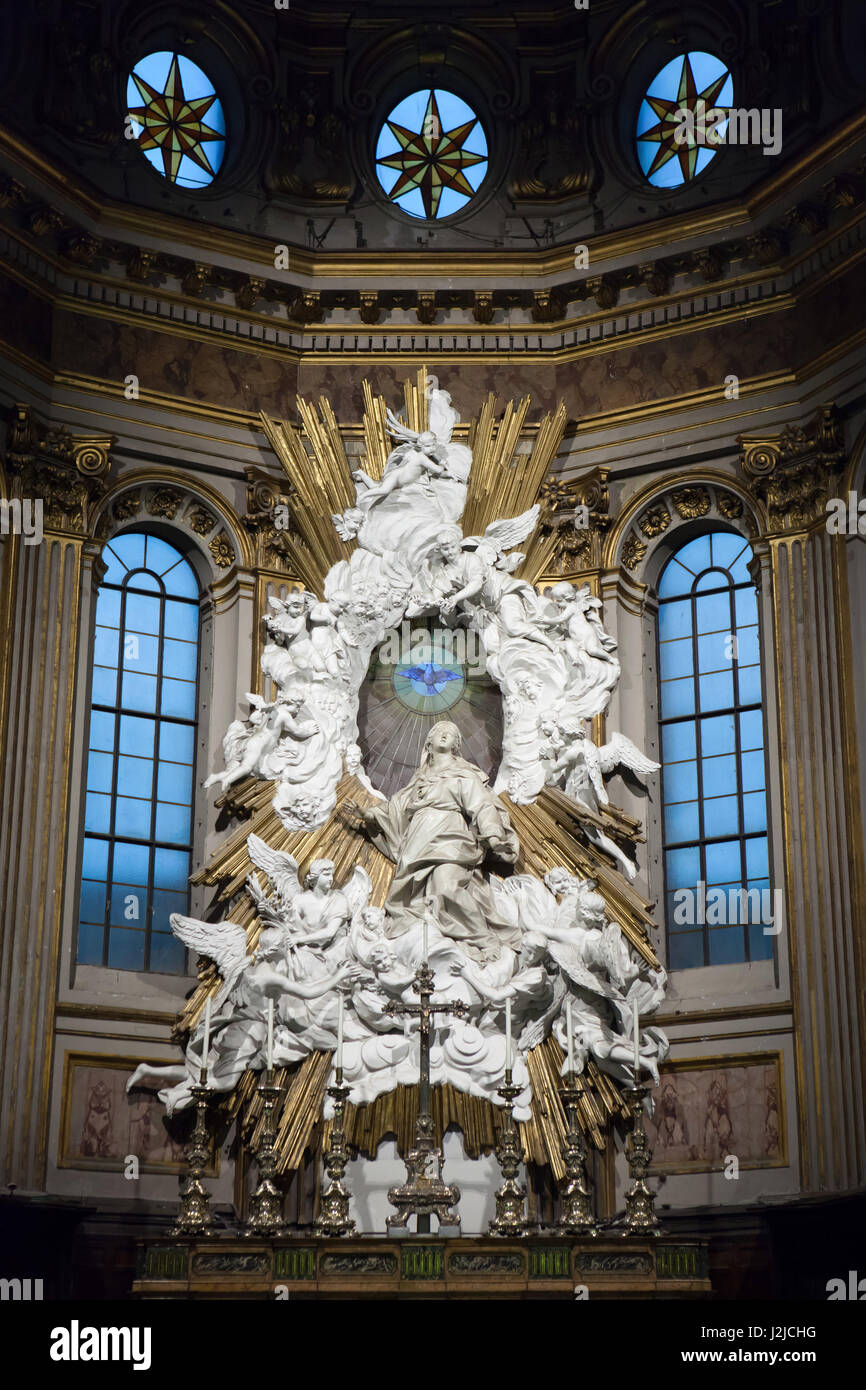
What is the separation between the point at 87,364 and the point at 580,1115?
783 cm

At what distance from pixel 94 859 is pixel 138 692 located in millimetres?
1621

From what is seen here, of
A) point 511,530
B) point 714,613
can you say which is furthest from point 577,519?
point 714,613

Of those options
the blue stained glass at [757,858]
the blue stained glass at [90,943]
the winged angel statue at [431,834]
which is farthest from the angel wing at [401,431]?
the blue stained glass at [90,943]

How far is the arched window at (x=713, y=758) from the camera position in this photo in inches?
684

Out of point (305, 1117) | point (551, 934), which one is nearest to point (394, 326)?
point (551, 934)

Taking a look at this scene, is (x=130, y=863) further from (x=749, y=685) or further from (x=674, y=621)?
(x=749, y=685)

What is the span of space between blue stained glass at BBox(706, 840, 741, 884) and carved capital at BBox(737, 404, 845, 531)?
2.77 meters

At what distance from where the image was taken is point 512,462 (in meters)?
18.6

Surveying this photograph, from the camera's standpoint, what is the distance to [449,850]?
16469 mm

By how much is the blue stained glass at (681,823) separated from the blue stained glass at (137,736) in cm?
458
